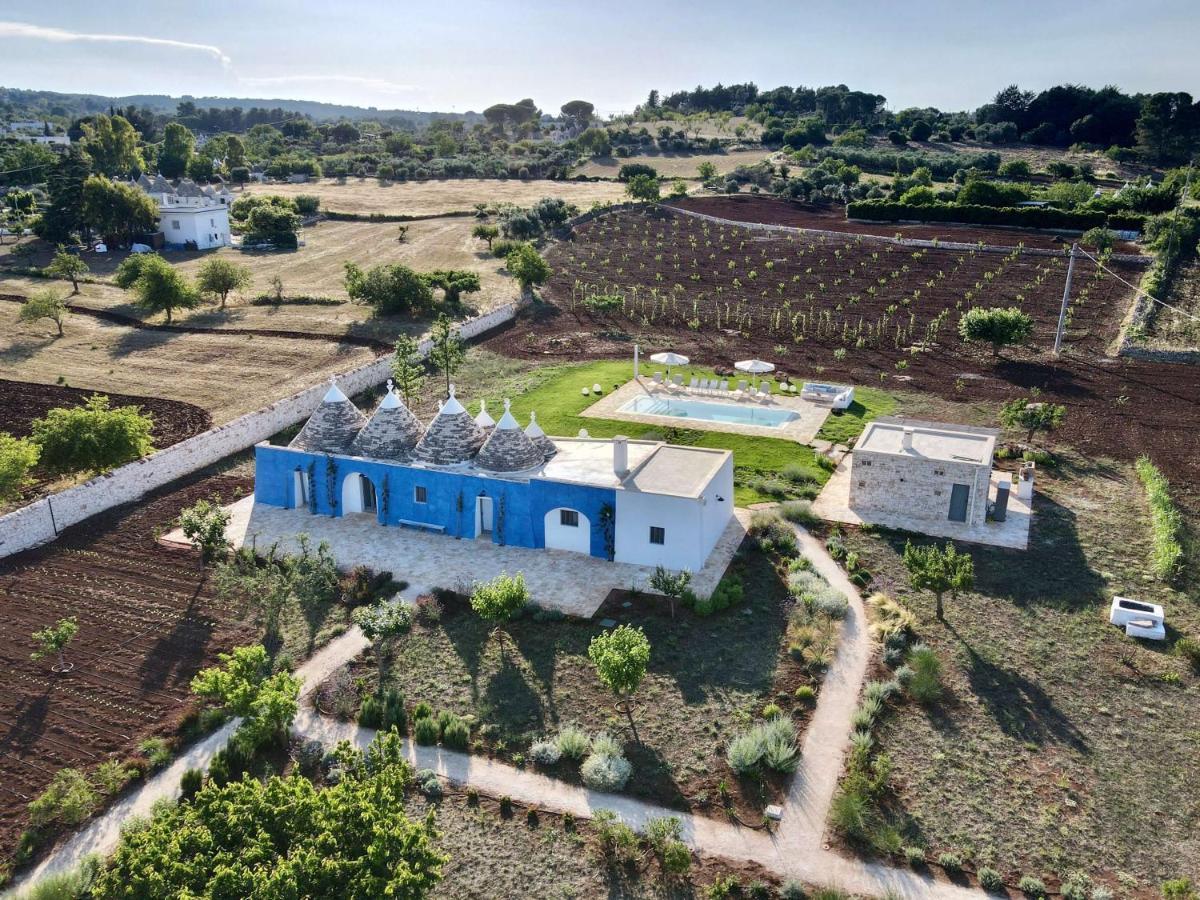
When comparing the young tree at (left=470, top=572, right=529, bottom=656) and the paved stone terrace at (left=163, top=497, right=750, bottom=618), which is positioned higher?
the young tree at (left=470, top=572, right=529, bottom=656)

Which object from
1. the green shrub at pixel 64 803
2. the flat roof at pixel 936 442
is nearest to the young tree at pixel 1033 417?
the flat roof at pixel 936 442

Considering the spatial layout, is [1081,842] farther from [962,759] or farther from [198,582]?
[198,582]

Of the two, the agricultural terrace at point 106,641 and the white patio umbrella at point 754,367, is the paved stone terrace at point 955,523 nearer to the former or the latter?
the white patio umbrella at point 754,367

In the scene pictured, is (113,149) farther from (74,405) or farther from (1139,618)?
(1139,618)

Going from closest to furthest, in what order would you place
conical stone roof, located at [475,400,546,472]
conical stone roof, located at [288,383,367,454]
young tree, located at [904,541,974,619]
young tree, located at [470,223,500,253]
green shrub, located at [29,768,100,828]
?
green shrub, located at [29,768,100,828] < young tree, located at [904,541,974,619] < conical stone roof, located at [475,400,546,472] < conical stone roof, located at [288,383,367,454] < young tree, located at [470,223,500,253]

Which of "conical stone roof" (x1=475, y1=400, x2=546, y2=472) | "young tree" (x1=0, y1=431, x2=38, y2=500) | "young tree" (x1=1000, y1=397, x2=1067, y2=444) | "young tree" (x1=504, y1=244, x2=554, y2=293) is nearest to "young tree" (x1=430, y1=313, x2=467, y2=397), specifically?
"conical stone roof" (x1=475, y1=400, x2=546, y2=472)

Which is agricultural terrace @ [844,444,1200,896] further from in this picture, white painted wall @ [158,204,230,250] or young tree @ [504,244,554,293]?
white painted wall @ [158,204,230,250]
